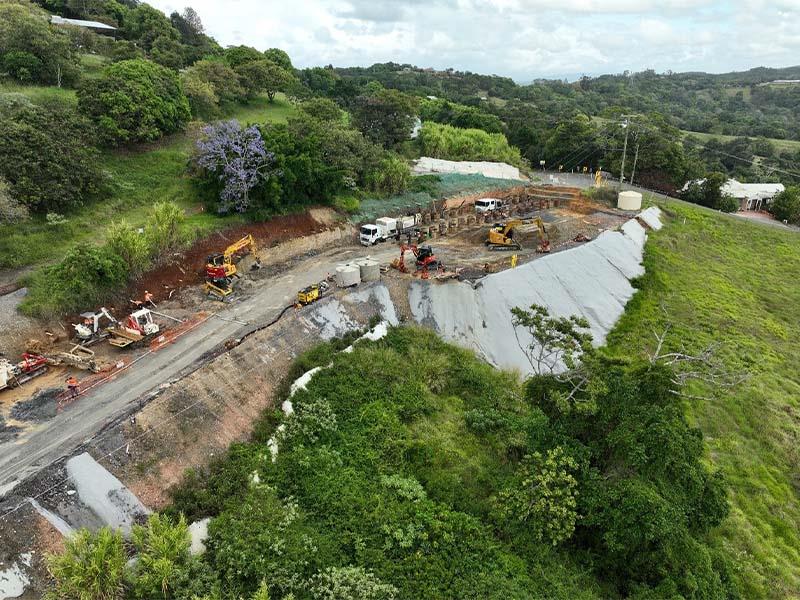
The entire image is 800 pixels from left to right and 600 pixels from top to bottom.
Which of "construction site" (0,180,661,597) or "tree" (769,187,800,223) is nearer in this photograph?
"construction site" (0,180,661,597)

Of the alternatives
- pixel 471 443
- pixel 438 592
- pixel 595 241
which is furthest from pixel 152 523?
pixel 595 241

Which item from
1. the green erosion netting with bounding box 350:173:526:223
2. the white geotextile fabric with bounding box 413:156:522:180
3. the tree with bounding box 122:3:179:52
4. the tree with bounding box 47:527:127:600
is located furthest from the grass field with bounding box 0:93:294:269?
the white geotextile fabric with bounding box 413:156:522:180

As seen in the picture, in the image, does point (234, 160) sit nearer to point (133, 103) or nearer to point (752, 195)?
point (133, 103)

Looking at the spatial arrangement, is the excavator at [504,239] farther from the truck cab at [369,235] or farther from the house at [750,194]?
the house at [750,194]

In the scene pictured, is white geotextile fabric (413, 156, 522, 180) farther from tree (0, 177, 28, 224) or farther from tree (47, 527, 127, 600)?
tree (47, 527, 127, 600)

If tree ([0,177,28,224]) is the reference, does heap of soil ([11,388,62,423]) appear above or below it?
below

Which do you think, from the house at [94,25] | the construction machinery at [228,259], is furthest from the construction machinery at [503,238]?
the house at [94,25]

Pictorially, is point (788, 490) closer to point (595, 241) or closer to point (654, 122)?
point (595, 241)
